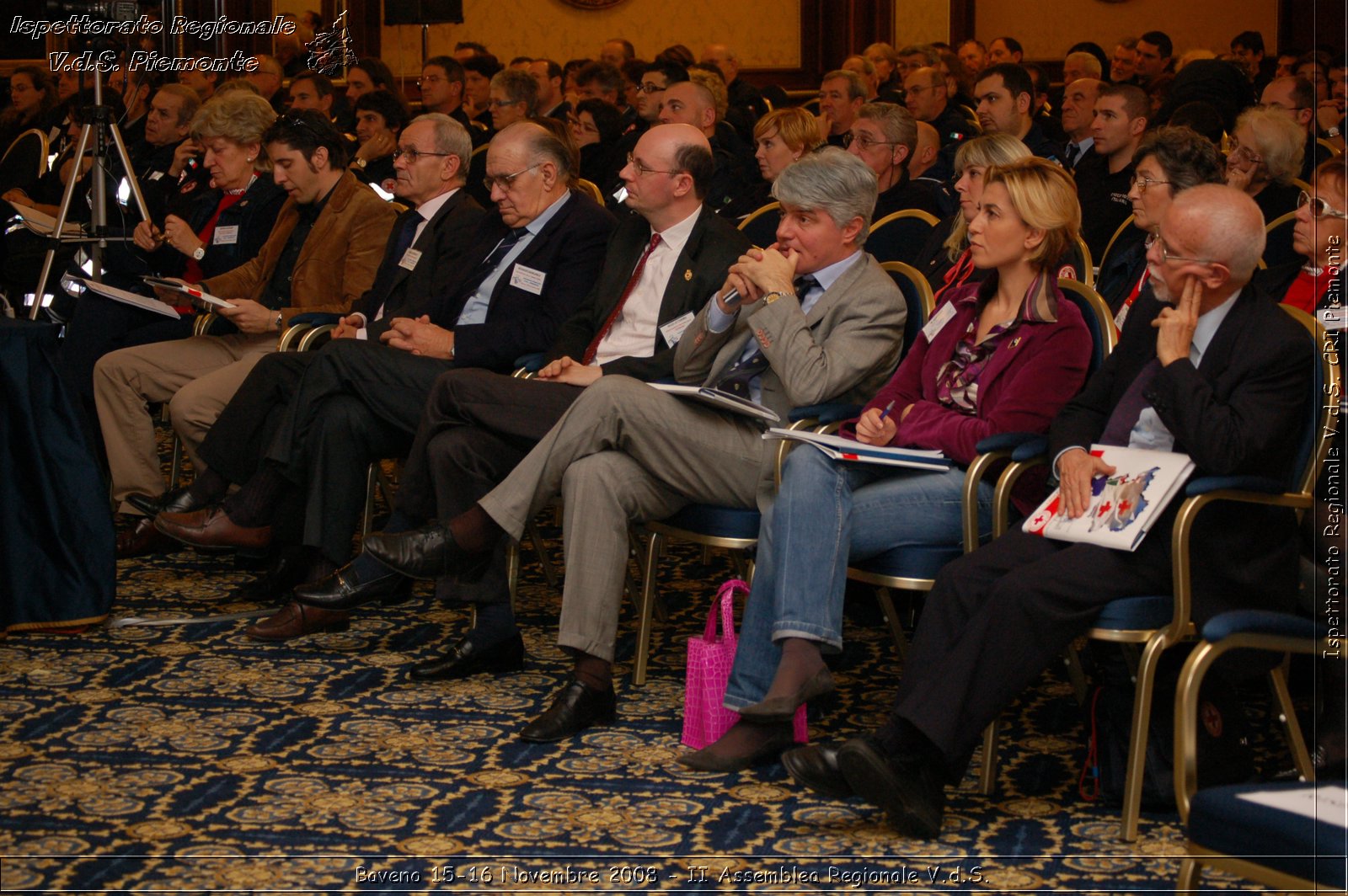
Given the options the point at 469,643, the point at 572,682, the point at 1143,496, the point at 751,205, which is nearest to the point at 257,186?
the point at 751,205

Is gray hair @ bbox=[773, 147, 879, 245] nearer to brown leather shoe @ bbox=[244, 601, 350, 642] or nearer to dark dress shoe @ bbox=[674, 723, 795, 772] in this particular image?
dark dress shoe @ bbox=[674, 723, 795, 772]

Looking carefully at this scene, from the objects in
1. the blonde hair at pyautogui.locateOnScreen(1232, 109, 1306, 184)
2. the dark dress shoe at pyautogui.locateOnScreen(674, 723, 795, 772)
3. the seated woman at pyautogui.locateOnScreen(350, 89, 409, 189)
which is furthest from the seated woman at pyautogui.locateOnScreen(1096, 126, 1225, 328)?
the seated woman at pyautogui.locateOnScreen(350, 89, 409, 189)

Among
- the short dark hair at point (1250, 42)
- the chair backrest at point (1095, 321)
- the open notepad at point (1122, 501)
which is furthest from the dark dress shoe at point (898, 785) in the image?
the short dark hair at point (1250, 42)

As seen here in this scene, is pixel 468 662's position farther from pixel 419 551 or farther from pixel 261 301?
pixel 261 301

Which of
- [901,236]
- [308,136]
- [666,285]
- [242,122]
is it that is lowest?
[666,285]

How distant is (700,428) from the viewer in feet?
10.4

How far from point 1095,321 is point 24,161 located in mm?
6417

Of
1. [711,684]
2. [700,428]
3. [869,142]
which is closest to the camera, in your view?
[711,684]

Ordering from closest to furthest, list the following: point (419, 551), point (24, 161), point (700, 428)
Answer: point (700, 428) → point (419, 551) → point (24, 161)

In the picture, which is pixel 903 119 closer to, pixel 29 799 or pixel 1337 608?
pixel 1337 608

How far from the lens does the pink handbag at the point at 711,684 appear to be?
9.57 ft

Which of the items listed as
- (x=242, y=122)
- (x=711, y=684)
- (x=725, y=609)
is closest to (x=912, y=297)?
(x=725, y=609)

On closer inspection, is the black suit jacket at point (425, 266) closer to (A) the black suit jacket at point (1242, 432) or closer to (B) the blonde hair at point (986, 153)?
(B) the blonde hair at point (986, 153)

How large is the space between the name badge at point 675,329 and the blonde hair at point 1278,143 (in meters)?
1.73
